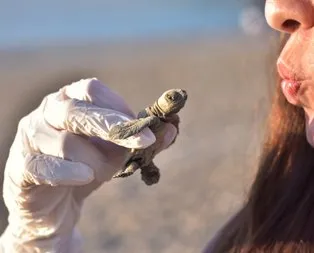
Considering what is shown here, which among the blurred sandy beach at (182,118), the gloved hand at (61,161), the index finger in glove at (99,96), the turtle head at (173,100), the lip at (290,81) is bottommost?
the blurred sandy beach at (182,118)

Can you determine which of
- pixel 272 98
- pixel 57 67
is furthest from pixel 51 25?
pixel 272 98

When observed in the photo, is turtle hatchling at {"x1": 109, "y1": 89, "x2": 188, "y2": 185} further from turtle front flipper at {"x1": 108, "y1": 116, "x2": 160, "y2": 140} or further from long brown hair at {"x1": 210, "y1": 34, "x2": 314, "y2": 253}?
long brown hair at {"x1": 210, "y1": 34, "x2": 314, "y2": 253}

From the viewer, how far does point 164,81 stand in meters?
10.9

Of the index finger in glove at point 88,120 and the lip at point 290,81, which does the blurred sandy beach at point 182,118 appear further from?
the index finger in glove at point 88,120

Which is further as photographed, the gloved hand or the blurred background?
the blurred background

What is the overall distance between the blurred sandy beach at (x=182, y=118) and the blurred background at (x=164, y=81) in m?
0.01

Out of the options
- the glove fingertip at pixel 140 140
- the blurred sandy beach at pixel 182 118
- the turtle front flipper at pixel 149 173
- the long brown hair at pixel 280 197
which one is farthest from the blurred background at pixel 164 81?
the glove fingertip at pixel 140 140

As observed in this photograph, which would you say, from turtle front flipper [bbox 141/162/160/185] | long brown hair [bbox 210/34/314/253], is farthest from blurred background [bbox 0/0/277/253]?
turtle front flipper [bbox 141/162/160/185]

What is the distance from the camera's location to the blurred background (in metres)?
5.66

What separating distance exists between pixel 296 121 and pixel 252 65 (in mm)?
7387

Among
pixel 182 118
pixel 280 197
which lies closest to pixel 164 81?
pixel 182 118

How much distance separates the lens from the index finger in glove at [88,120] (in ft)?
4.69

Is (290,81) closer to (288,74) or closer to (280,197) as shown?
(288,74)

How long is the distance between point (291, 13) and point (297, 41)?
4cm
